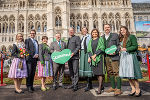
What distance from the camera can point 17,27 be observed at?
105ft

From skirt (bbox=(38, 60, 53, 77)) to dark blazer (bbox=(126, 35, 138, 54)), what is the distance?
132 inches

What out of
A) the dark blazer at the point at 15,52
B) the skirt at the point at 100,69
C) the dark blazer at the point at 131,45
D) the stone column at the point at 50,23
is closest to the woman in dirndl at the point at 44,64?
the dark blazer at the point at 15,52

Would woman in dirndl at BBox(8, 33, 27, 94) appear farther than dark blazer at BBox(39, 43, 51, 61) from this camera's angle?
No

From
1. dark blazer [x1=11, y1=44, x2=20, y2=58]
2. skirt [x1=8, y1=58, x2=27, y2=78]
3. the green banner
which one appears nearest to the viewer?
skirt [x1=8, y1=58, x2=27, y2=78]

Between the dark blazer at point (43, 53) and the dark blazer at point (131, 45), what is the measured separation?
3.38 m

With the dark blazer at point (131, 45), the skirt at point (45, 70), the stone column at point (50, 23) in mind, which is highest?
the stone column at point (50, 23)

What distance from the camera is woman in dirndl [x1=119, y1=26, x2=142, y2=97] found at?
3737 millimetres

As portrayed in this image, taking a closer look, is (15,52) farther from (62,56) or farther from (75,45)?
(75,45)

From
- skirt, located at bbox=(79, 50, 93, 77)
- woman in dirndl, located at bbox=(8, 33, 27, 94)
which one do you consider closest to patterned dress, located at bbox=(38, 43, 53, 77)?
woman in dirndl, located at bbox=(8, 33, 27, 94)

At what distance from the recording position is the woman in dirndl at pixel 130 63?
374 centimetres

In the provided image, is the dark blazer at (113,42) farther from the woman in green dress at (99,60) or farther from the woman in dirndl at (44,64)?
the woman in dirndl at (44,64)

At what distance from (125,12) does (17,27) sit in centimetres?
3295

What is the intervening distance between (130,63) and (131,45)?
0.67 meters

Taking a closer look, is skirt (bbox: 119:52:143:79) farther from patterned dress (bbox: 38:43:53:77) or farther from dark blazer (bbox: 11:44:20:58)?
dark blazer (bbox: 11:44:20:58)
